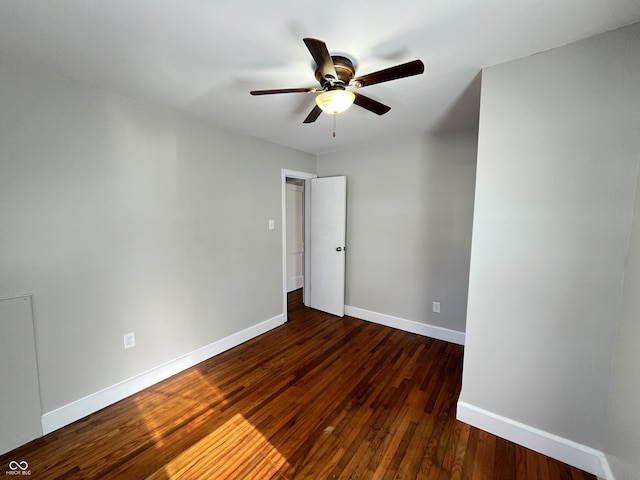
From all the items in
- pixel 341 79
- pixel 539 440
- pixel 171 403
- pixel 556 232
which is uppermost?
pixel 341 79

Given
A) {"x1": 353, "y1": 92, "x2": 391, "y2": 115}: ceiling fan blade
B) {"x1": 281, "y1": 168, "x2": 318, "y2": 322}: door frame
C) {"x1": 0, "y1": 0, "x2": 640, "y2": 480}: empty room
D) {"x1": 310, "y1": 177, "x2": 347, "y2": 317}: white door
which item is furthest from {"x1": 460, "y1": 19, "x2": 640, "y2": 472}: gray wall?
{"x1": 281, "y1": 168, "x2": 318, "y2": 322}: door frame

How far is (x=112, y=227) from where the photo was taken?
1925 mm

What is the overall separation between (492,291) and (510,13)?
1.44m

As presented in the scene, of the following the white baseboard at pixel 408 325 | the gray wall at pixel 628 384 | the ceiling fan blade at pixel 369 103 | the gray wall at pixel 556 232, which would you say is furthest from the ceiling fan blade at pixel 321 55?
the white baseboard at pixel 408 325

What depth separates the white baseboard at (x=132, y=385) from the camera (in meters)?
1.73

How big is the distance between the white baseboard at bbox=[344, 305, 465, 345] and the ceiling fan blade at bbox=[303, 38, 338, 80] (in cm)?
280

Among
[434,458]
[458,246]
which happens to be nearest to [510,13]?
[458,246]

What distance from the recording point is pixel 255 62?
59.4 inches

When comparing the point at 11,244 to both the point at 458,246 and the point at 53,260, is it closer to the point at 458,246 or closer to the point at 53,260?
the point at 53,260

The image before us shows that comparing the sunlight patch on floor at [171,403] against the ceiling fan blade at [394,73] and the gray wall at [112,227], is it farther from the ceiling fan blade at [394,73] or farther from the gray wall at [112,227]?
the ceiling fan blade at [394,73]

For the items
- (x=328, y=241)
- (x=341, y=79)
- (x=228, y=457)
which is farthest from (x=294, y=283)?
(x=341, y=79)

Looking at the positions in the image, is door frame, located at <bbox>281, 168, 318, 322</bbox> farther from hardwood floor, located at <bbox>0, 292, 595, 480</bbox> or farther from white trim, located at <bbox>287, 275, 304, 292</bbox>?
hardwood floor, located at <bbox>0, 292, 595, 480</bbox>

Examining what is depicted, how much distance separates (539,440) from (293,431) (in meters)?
1.50

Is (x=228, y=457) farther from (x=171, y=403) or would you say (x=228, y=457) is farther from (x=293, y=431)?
(x=171, y=403)
